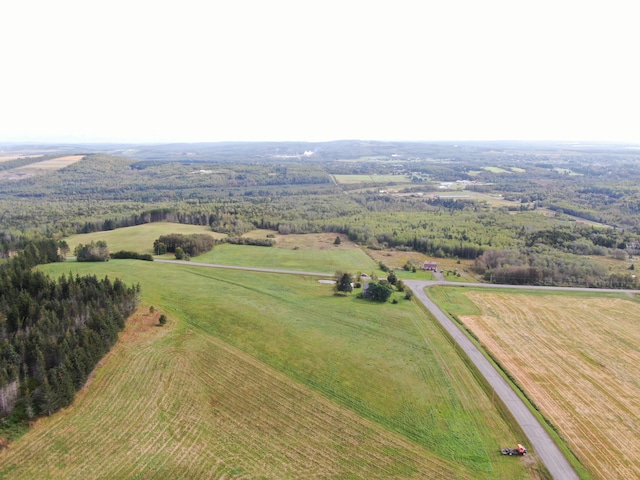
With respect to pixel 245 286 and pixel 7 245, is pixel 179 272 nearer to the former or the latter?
pixel 245 286

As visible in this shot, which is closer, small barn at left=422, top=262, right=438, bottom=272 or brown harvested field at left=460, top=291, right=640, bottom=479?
brown harvested field at left=460, top=291, right=640, bottom=479

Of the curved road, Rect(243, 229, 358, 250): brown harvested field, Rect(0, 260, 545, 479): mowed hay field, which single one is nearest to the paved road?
the curved road

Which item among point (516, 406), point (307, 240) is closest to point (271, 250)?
point (307, 240)

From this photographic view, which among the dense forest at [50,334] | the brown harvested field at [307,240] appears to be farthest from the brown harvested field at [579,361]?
the brown harvested field at [307,240]

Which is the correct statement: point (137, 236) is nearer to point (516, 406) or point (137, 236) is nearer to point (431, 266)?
point (431, 266)

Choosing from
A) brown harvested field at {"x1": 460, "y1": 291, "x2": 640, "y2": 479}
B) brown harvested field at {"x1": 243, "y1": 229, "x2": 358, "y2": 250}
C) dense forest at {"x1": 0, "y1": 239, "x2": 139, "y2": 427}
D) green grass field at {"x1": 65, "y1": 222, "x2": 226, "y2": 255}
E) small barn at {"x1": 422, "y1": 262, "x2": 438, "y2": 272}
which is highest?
dense forest at {"x1": 0, "y1": 239, "x2": 139, "y2": 427}

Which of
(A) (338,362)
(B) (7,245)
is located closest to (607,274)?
(A) (338,362)

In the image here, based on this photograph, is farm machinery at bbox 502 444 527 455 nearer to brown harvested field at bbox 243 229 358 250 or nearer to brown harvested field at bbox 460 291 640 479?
brown harvested field at bbox 460 291 640 479
